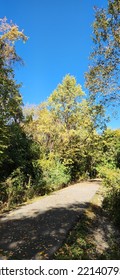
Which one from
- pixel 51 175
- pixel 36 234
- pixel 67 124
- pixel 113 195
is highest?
pixel 67 124

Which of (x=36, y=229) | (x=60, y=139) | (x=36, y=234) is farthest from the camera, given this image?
(x=60, y=139)

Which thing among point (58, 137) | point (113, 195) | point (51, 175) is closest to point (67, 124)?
point (58, 137)

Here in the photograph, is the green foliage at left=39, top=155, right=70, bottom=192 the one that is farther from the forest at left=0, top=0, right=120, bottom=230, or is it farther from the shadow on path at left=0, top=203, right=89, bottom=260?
the shadow on path at left=0, top=203, right=89, bottom=260

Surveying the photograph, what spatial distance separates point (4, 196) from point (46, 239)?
17.0ft

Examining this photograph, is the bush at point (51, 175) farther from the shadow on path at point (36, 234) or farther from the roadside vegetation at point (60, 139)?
the shadow on path at point (36, 234)

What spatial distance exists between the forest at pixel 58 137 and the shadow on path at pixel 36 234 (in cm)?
213

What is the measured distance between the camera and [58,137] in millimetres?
22969

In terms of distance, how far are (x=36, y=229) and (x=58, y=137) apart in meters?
15.9

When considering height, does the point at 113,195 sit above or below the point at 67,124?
below

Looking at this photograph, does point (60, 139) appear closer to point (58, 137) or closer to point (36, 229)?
point (58, 137)

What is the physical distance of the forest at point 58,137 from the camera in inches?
443

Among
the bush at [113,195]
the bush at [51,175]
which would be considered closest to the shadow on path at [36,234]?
the bush at [113,195]

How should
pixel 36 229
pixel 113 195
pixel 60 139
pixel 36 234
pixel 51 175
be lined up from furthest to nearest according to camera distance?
pixel 60 139
pixel 51 175
pixel 113 195
pixel 36 229
pixel 36 234
